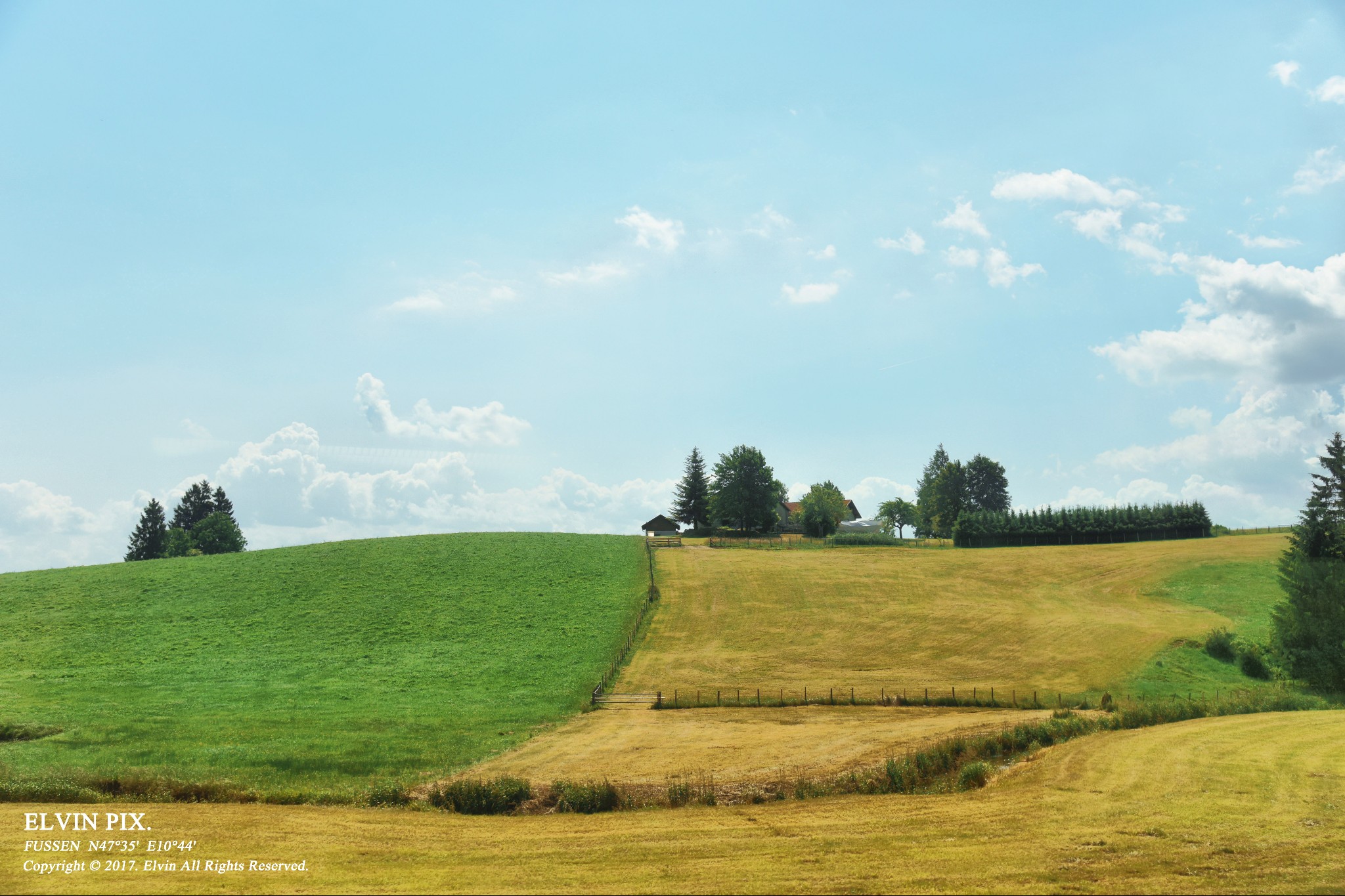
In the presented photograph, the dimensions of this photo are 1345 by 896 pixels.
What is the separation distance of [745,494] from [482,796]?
10713 cm

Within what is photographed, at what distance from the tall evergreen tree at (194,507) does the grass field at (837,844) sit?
139059 mm

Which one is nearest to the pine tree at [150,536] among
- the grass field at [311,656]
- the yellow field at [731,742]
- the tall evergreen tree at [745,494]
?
the grass field at [311,656]

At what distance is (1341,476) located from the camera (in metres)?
54.2

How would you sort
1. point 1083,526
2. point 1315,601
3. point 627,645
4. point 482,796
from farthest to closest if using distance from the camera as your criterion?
1. point 1083,526
2. point 627,645
3. point 1315,601
4. point 482,796

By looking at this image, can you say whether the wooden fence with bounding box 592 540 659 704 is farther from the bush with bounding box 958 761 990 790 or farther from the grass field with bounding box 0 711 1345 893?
the grass field with bounding box 0 711 1345 893

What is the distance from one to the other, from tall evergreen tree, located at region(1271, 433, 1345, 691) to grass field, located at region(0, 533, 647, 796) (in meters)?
39.6

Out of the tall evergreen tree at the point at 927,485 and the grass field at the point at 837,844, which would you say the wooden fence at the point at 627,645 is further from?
the tall evergreen tree at the point at 927,485

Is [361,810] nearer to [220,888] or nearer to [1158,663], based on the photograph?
[220,888]

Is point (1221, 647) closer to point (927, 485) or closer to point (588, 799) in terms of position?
point (588, 799)

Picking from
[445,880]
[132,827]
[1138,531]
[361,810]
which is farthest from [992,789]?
[1138,531]

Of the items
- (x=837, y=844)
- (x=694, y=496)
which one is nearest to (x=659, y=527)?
(x=694, y=496)

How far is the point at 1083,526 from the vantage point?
102625 mm

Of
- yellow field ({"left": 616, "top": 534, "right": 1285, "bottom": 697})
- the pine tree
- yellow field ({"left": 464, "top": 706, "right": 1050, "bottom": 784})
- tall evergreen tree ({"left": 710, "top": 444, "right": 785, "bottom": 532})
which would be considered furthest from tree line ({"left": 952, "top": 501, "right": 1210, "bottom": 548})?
the pine tree

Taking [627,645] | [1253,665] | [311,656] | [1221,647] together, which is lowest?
[1253,665]
